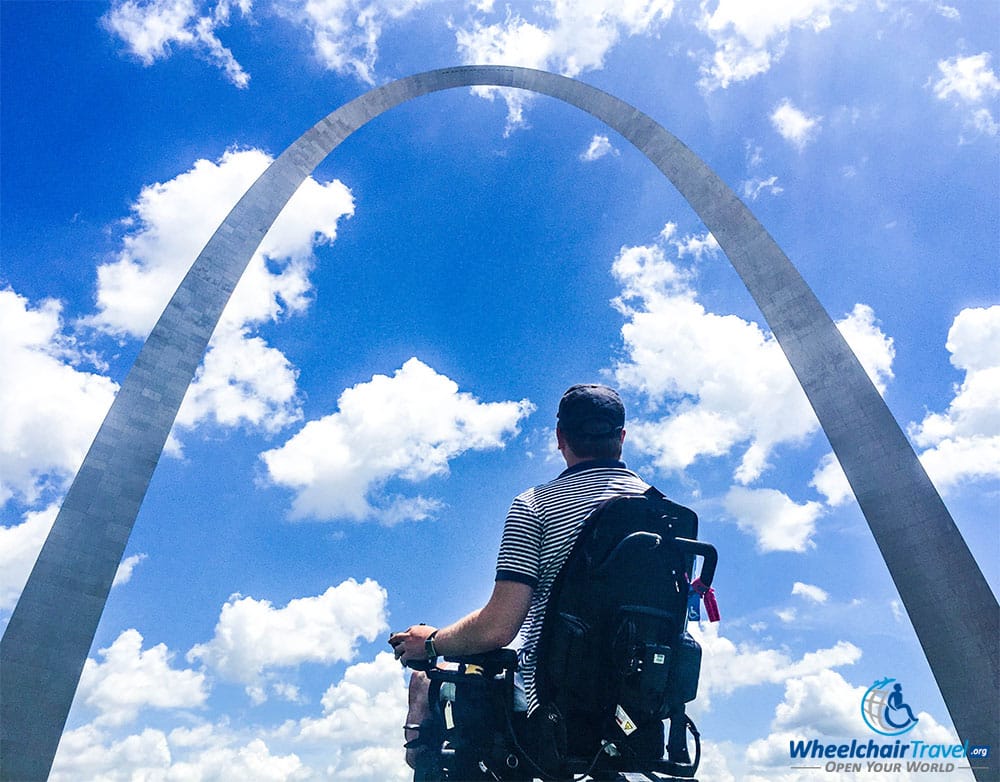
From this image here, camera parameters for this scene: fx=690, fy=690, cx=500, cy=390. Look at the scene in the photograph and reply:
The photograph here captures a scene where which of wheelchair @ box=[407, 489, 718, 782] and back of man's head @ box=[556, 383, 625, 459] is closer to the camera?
wheelchair @ box=[407, 489, 718, 782]

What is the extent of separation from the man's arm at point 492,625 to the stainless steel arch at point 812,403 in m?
9.43

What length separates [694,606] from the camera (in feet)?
7.32

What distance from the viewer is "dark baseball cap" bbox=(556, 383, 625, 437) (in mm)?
2379

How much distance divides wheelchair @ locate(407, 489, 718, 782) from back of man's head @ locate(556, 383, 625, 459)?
1.24 feet

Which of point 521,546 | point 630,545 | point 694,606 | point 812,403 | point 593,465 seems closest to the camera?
point 630,545

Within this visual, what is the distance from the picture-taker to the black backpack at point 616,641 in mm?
1983

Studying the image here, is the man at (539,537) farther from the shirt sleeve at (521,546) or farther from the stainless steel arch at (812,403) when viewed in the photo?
the stainless steel arch at (812,403)

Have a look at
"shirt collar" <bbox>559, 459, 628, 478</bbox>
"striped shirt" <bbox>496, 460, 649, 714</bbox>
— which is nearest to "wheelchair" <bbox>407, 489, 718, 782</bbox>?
"striped shirt" <bbox>496, 460, 649, 714</bbox>

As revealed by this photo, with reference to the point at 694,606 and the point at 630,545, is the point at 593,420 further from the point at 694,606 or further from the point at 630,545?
the point at 694,606

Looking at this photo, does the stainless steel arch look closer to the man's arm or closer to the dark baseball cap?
the dark baseball cap

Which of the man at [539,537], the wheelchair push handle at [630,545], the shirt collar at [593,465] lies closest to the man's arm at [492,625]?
the man at [539,537]

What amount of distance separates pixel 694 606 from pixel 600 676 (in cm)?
42

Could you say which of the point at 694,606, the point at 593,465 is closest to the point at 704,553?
the point at 694,606

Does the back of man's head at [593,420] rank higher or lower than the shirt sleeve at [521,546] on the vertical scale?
higher
